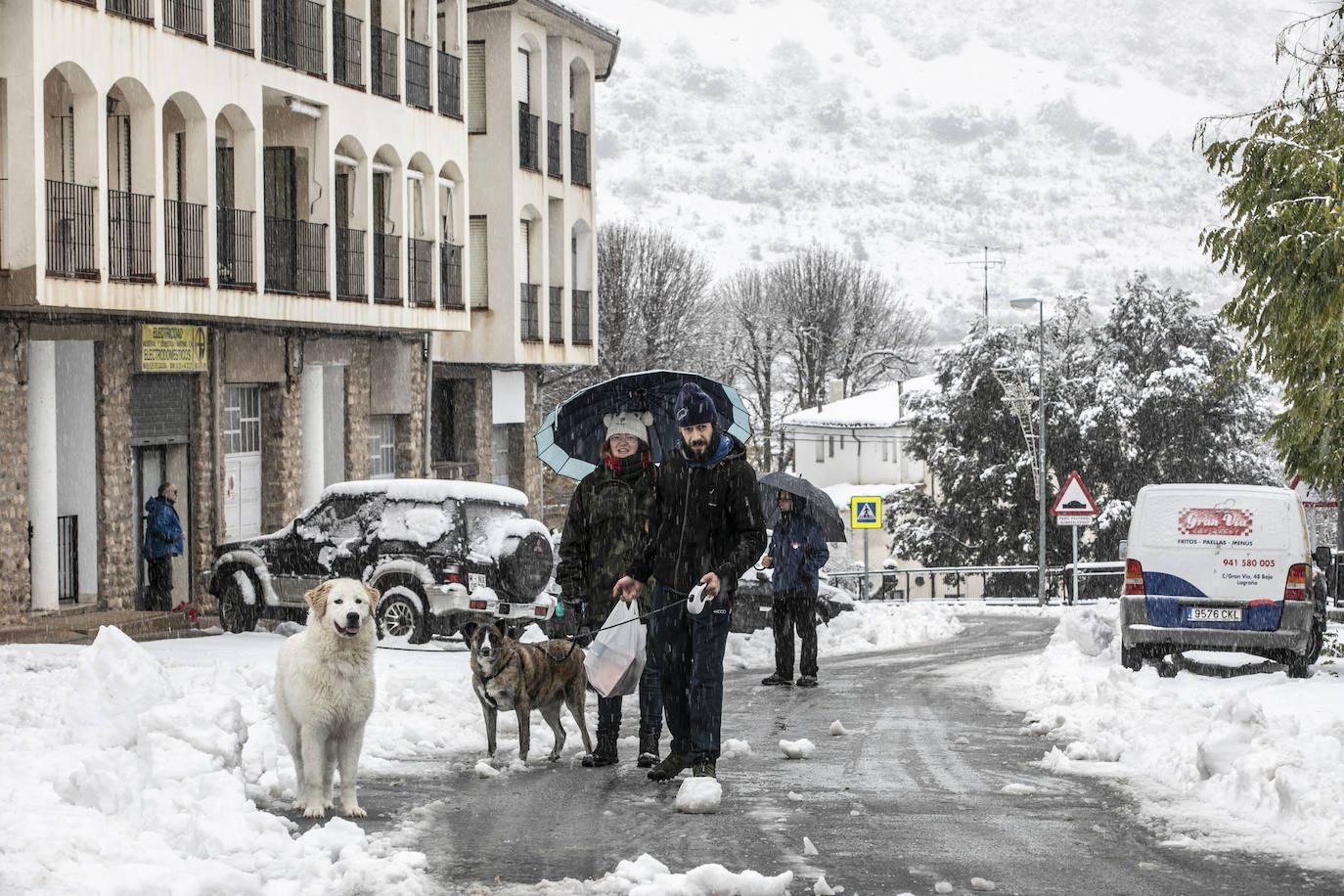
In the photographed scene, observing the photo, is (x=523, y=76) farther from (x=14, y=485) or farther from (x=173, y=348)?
(x=14, y=485)

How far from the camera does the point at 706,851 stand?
25.1 feet

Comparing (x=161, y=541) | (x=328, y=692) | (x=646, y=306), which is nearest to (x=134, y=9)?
(x=161, y=541)

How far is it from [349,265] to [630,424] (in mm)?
20181

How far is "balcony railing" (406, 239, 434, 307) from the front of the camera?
32406mm

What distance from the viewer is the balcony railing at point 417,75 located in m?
32.5

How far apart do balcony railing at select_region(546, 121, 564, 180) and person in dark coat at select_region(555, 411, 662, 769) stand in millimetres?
30060

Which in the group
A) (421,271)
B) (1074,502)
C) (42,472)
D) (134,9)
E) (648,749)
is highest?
(134,9)

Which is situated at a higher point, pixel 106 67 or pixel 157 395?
pixel 106 67

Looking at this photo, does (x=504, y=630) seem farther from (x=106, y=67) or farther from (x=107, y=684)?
(x=106, y=67)

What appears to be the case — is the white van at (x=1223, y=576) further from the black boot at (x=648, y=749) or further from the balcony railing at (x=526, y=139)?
the balcony railing at (x=526, y=139)

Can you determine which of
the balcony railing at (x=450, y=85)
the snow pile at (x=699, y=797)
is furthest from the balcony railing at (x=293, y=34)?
the snow pile at (x=699, y=797)

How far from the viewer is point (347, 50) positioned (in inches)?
1186

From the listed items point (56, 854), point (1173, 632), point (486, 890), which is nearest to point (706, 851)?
point (486, 890)

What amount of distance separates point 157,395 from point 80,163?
171 inches
